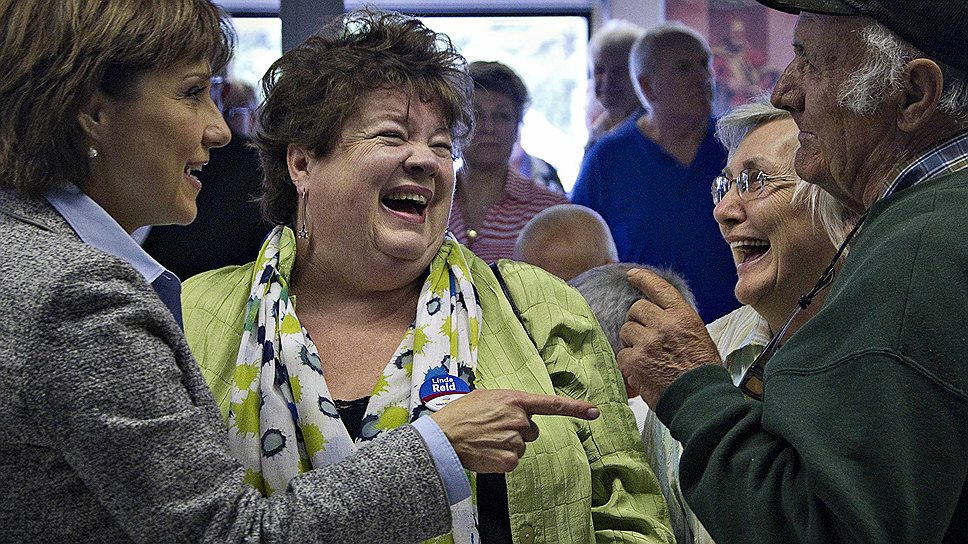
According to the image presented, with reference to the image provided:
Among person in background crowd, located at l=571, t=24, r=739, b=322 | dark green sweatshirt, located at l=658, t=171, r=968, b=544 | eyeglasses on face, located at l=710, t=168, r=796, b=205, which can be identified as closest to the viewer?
dark green sweatshirt, located at l=658, t=171, r=968, b=544

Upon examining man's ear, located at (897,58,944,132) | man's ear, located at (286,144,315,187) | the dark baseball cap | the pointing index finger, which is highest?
the dark baseball cap

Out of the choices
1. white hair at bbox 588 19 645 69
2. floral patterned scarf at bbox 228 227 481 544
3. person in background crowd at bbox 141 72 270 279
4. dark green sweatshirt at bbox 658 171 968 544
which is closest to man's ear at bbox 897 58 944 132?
dark green sweatshirt at bbox 658 171 968 544

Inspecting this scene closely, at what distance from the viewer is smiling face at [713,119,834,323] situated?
99.2 inches

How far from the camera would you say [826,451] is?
1.38 metres

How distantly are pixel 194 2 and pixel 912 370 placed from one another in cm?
125

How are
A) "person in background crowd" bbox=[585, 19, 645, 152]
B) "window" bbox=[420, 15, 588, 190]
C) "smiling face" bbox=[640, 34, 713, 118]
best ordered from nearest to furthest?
1. "smiling face" bbox=[640, 34, 713, 118]
2. "person in background crowd" bbox=[585, 19, 645, 152]
3. "window" bbox=[420, 15, 588, 190]

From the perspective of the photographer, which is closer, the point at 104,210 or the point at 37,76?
the point at 37,76

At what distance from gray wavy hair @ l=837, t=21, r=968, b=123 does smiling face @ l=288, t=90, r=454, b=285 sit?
1.08 m

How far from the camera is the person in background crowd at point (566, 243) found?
3590 mm

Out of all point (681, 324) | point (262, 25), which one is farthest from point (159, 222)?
point (262, 25)

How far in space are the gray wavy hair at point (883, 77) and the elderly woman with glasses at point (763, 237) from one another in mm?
787

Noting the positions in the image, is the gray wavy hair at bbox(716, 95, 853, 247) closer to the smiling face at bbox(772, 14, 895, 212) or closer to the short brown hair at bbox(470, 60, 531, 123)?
the smiling face at bbox(772, 14, 895, 212)

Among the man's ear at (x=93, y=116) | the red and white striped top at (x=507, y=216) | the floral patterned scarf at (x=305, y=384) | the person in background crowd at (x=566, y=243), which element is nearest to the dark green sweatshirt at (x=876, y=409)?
the floral patterned scarf at (x=305, y=384)

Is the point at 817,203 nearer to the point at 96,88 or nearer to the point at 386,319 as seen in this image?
the point at 386,319
